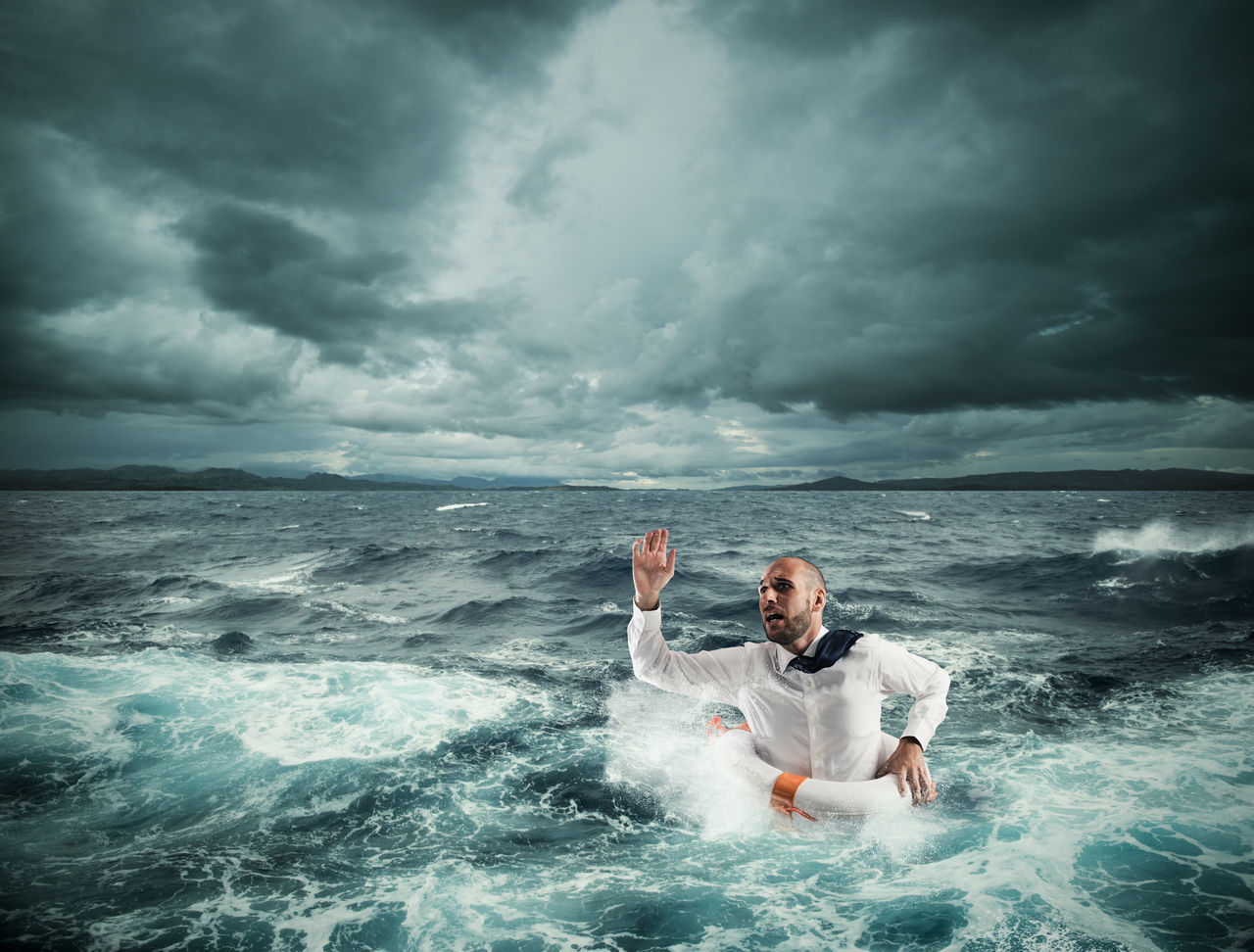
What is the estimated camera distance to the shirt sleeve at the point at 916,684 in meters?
4.29

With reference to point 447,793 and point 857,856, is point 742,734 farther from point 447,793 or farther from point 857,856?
point 447,793

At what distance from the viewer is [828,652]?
428cm

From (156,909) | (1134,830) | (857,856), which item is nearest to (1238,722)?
(1134,830)

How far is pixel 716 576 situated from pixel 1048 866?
18.4 m

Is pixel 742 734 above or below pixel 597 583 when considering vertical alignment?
above

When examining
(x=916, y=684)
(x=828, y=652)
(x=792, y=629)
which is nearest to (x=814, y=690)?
(x=828, y=652)

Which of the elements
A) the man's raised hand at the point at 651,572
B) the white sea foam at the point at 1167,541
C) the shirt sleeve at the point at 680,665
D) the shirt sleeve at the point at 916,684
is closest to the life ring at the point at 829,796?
the shirt sleeve at the point at 916,684

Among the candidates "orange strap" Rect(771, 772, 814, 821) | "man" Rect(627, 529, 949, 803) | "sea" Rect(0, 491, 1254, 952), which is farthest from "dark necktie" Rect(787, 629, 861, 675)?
"sea" Rect(0, 491, 1254, 952)

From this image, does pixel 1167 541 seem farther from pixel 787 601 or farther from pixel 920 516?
pixel 787 601

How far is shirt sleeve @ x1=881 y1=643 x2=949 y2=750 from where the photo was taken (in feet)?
14.1

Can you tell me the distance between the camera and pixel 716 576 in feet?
79.0

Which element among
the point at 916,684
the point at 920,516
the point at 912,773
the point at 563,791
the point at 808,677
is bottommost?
the point at 920,516

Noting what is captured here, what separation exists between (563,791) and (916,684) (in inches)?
205

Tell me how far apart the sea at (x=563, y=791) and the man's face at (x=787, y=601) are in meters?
1.60
